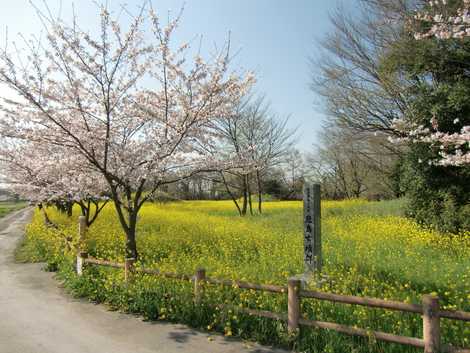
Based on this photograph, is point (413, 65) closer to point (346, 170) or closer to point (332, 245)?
point (332, 245)

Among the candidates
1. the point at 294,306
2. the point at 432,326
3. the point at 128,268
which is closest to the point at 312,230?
the point at 294,306

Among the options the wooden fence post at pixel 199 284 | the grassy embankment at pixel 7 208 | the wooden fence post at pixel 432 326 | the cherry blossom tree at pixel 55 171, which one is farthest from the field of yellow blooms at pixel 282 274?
the grassy embankment at pixel 7 208

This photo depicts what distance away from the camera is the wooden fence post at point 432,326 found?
3867 millimetres

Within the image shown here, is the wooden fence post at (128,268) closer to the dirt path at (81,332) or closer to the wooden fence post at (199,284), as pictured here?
the dirt path at (81,332)

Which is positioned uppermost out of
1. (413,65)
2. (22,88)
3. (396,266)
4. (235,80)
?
(413,65)

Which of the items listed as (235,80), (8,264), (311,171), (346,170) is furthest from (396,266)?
(311,171)

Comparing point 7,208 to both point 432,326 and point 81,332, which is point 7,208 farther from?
point 432,326

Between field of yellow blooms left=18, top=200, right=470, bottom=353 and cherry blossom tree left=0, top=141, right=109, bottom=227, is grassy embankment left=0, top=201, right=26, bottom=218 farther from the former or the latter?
field of yellow blooms left=18, top=200, right=470, bottom=353

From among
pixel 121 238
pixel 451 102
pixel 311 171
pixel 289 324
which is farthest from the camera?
pixel 311 171

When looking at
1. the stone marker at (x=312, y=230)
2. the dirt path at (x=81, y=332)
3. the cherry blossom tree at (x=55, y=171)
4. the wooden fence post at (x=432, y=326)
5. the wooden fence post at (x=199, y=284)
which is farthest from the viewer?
the cherry blossom tree at (x=55, y=171)

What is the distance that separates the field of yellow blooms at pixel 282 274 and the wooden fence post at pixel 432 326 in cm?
51

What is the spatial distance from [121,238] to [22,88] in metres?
6.36

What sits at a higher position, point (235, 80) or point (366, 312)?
point (235, 80)

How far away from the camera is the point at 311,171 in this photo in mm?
47469
